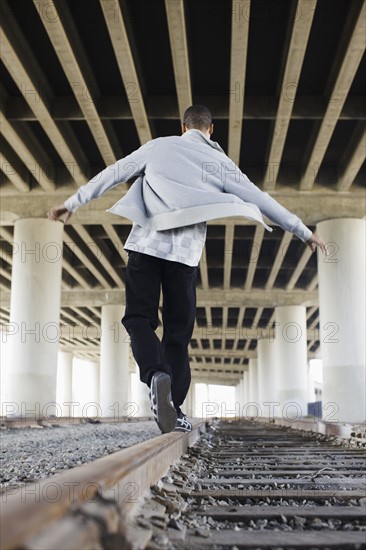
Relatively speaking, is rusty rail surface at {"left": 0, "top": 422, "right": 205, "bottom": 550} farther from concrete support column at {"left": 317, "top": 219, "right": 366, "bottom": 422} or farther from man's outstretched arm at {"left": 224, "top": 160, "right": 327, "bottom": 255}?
concrete support column at {"left": 317, "top": 219, "right": 366, "bottom": 422}

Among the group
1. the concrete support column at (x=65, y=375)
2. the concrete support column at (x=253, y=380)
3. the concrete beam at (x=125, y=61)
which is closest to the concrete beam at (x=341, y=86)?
the concrete beam at (x=125, y=61)

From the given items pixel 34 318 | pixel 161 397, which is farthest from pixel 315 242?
pixel 34 318

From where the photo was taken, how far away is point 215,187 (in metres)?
3.52

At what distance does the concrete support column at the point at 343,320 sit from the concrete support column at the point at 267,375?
16.5 m

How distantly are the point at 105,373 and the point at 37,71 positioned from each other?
19.4 m

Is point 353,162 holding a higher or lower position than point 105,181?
higher

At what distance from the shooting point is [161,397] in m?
3.27

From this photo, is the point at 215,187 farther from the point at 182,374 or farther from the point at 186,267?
the point at 182,374

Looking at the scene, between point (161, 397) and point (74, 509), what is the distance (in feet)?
7.52

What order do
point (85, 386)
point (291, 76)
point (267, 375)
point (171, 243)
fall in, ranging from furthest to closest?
point (85, 386) → point (267, 375) → point (291, 76) → point (171, 243)

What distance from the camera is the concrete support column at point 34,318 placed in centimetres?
1573

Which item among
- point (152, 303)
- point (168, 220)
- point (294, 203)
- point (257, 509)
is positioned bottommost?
point (257, 509)

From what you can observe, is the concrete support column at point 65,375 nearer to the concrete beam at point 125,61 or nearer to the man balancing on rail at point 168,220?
the concrete beam at point 125,61

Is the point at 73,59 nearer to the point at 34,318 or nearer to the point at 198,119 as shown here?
the point at 198,119
